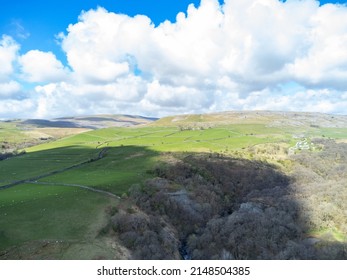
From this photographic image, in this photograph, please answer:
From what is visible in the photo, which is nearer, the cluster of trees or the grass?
the grass

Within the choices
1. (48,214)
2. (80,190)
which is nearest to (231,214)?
(80,190)

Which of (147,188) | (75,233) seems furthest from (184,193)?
(75,233)

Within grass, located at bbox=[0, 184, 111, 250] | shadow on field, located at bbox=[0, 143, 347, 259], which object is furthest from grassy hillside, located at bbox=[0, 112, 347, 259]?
shadow on field, located at bbox=[0, 143, 347, 259]

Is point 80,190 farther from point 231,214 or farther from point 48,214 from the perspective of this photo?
A: point 231,214

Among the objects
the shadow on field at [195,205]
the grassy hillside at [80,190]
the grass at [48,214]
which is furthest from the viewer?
the shadow on field at [195,205]

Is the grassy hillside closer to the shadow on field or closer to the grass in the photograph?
the grass

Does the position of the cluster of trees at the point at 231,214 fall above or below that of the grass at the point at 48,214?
below

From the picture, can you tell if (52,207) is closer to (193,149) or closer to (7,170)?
(7,170)

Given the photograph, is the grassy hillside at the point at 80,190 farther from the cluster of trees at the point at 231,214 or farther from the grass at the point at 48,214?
the cluster of trees at the point at 231,214

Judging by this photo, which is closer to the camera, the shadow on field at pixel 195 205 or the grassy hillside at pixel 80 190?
the grassy hillside at pixel 80 190

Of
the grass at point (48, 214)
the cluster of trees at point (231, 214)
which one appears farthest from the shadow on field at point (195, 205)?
the grass at point (48, 214)
